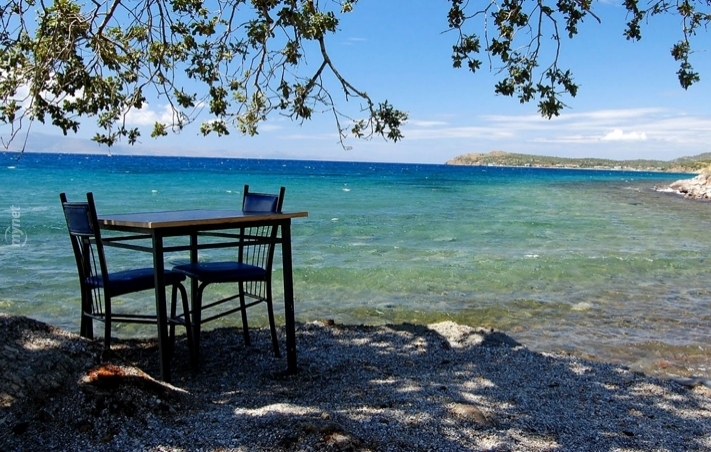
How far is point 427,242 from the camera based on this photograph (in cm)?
1316

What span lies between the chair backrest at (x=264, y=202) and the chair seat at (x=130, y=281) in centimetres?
80

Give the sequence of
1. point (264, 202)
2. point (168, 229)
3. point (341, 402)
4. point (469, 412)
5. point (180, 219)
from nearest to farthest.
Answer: point (469, 412) → point (341, 402) → point (168, 229) → point (180, 219) → point (264, 202)

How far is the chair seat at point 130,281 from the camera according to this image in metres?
3.84

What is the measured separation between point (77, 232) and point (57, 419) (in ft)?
4.84

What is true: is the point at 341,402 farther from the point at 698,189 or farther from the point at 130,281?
the point at 698,189

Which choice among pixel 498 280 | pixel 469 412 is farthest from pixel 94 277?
pixel 498 280

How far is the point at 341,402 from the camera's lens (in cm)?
343

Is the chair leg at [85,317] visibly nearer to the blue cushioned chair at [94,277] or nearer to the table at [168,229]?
the blue cushioned chair at [94,277]

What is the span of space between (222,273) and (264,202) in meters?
0.65

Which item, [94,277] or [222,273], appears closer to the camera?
[94,277]

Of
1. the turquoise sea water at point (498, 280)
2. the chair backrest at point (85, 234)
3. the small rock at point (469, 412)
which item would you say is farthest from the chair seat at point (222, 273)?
the turquoise sea water at point (498, 280)

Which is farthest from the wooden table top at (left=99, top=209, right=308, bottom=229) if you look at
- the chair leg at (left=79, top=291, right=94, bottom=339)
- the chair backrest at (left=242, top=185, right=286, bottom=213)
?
the chair leg at (left=79, top=291, right=94, bottom=339)

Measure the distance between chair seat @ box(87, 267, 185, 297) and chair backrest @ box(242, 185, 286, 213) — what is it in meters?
0.80

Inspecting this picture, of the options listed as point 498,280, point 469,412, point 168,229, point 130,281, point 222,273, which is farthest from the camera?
point 498,280
